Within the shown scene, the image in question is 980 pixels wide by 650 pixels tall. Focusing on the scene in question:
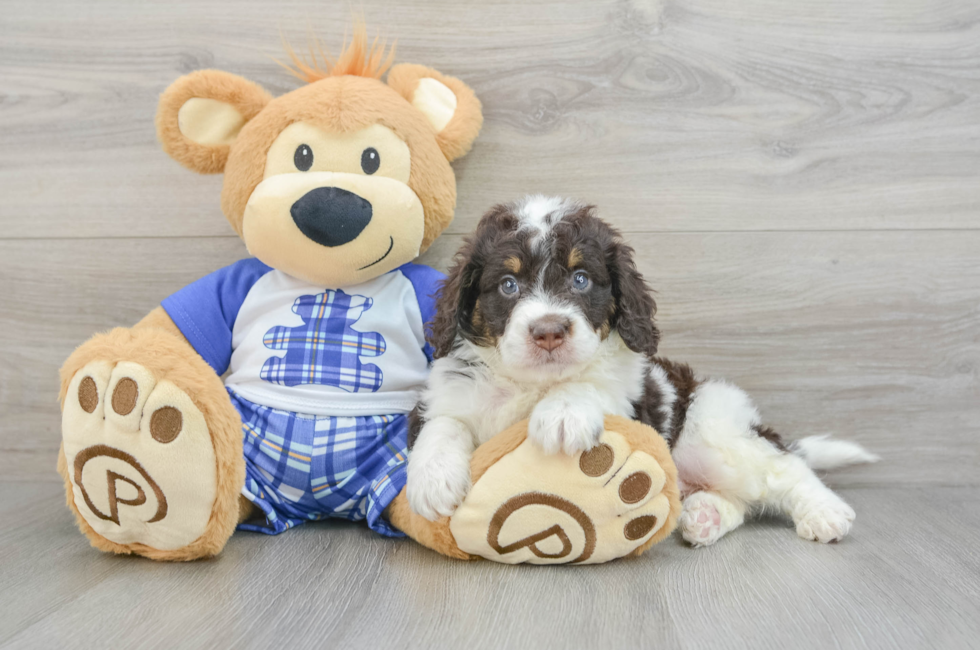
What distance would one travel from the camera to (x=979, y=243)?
7.41 ft

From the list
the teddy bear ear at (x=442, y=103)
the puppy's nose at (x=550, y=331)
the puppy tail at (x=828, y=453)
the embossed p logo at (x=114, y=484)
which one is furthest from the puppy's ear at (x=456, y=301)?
the puppy tail at (x=828, y=453)

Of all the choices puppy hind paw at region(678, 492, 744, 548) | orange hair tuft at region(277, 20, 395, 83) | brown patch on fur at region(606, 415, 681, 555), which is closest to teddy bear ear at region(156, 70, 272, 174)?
orange hair tuft at region(277, 20, 395, 83)

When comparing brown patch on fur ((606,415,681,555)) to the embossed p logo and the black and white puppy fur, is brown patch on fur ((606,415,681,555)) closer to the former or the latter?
the black and white puppy fur

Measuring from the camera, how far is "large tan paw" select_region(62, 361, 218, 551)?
148cm

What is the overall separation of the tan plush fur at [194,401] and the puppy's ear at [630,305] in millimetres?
928

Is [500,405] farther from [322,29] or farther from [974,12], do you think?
[974,12]

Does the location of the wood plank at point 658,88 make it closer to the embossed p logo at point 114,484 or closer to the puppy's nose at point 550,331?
the puppy's nose at point 550,331

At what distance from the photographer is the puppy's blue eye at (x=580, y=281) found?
160 cm

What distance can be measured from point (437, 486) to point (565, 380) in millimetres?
391

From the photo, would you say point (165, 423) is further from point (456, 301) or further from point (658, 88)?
point (658, 88)

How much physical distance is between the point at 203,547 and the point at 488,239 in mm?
965

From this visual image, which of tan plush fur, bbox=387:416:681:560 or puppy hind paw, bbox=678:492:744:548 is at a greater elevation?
tan plush fur, bbox=387:416:681:560

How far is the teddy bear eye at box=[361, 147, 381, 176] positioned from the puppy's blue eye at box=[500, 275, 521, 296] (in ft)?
1.78

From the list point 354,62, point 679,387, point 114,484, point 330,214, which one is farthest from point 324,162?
point 679,387
